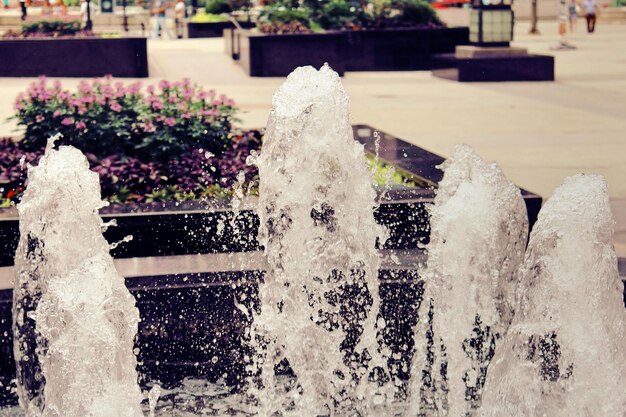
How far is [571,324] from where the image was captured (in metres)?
5.30

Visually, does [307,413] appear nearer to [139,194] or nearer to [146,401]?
[146,401]

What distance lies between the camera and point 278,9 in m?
24.2

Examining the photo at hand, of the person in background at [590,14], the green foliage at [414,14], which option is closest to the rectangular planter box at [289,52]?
the green foliage at [414,14]

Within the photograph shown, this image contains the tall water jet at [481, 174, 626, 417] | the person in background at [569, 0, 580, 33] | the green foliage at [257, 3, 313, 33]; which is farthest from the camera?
the person in background at [569, 0, 580, 33]

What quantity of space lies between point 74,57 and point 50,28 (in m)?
1.58

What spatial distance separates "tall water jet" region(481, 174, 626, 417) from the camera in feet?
17.2

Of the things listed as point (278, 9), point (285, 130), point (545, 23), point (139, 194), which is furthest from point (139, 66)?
point (545, 23)

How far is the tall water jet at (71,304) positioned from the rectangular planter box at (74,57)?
16046 mm

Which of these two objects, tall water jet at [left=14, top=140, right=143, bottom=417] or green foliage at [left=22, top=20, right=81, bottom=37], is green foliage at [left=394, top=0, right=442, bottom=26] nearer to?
green foliage at [left=22, top=20, right=81, bottom=37]

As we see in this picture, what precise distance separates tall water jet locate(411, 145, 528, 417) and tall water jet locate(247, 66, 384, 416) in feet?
1.03

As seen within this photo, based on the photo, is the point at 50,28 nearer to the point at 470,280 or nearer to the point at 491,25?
the point at 491,25

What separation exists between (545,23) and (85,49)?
81.0 feet

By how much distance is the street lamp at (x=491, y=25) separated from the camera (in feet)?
68.3

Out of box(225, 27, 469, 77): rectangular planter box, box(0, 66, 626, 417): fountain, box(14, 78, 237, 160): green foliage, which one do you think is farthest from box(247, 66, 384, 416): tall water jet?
box(225, 27, 469, 77): rectangular planter box
